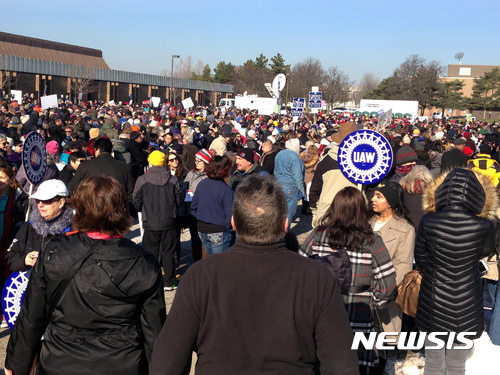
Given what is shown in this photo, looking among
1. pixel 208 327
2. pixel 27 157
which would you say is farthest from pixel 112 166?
pixel 208 327

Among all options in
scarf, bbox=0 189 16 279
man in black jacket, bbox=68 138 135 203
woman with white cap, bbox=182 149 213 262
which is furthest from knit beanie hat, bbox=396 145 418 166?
scarf, bbox=0 189 16 279

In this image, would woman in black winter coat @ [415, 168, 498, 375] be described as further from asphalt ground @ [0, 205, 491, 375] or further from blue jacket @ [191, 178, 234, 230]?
blue jacket @ [191, 178, 234, 230]

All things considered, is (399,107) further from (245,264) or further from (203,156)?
(245,264)

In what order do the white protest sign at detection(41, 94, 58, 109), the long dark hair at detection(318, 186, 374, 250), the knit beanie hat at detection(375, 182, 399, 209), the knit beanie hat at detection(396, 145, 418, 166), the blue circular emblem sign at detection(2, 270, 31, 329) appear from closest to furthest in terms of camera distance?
the long dark hair at detection(318, 186, 374, 250)
the blue circular emblem sign at detection(2, 270, 31, 329)
the knit beanie hat at detection(375, 182, 399, 209)
the knit beanie hat at detection(396, 145, 418, 166)
the white protest sign at detection(41, 94, 58, 109)

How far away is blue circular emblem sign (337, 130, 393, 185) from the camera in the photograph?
6.20m

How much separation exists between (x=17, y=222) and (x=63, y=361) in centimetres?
333

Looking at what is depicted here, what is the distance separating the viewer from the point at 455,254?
13.3ft

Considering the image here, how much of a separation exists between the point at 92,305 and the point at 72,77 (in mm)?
54219

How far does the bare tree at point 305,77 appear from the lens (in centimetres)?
8438

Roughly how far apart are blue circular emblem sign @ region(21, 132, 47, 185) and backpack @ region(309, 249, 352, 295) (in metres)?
3.39

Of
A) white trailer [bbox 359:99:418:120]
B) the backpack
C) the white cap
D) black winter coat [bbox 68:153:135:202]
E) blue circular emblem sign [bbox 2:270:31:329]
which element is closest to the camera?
the backpack

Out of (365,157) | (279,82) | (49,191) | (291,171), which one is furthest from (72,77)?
(49,191)

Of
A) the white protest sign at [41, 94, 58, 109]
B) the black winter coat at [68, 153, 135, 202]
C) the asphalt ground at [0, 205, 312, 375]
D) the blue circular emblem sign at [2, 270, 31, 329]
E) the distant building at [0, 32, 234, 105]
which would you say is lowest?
the asphalt ground at [0, 205, 312, 375]

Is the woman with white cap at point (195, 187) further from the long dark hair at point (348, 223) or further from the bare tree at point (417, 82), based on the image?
the bare tree at point (417, 82)
